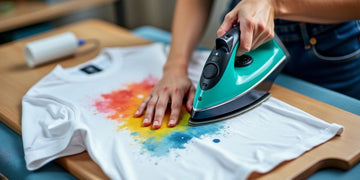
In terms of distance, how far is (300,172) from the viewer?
2.55 ft

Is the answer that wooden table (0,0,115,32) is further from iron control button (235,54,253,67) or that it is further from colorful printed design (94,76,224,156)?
iron control button (235,54,253,67)

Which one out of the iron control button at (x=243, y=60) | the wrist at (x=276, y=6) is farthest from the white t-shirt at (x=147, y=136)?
the wrist at (x=276, y=6)

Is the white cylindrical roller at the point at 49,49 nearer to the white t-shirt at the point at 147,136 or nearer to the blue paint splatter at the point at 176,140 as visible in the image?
the white t-shirt at the point at 147,136

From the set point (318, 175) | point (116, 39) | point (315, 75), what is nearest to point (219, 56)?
point (318, 175)

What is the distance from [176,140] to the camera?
87cm

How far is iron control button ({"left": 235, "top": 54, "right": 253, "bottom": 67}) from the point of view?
0.97 m

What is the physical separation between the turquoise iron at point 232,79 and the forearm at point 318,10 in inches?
3.0

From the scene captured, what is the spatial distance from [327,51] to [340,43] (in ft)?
0.13

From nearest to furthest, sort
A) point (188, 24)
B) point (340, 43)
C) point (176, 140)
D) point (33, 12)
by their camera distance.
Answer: point (176, 140)
point (340, 43)
point (188, 24)
point (33, 12)

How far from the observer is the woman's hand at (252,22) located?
90 cm

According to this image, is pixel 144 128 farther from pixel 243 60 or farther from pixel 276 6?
pixel 276 6

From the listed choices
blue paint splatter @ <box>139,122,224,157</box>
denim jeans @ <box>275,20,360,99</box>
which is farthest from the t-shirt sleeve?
denim jeans @ <box>275,20,360,99</box>

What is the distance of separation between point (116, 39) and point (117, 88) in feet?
1.24

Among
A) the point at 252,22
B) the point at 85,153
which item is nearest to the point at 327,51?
the point at 252,22
